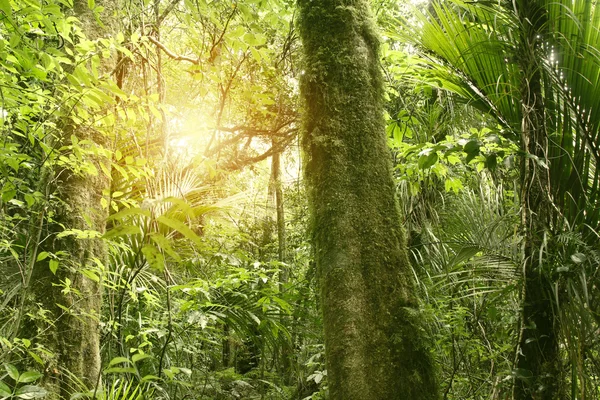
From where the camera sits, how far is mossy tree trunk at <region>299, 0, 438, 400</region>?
1616 millimetres

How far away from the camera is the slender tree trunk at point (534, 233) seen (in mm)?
1750

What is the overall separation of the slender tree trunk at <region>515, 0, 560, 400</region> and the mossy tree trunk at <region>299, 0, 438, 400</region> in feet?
1.39

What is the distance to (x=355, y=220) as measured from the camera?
71.0 inches

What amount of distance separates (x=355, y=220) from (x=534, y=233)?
0.72m

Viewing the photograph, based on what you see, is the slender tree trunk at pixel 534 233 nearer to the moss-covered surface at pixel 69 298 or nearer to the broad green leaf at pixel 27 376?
the broad green leaf at pixel 27 376

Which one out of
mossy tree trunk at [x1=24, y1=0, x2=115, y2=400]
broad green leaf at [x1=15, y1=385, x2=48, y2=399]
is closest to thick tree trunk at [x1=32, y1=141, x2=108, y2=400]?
mossy tree trunk at [x1=24, y1=0, x2=115, y2=400]

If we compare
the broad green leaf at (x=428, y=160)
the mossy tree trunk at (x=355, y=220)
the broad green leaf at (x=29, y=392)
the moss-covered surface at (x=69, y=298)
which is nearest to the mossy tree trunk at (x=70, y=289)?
the moss-covered surface at (x=69, y=298)

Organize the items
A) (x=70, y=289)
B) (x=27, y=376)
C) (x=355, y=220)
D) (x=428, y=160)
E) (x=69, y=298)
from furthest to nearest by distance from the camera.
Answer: (x=69, y=298)
(x=70, y=289)
(x=428, y=160)
(x=355, y=220)
(x=27, y=376)

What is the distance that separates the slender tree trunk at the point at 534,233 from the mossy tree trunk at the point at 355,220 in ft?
1.39

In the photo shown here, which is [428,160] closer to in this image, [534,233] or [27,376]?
[534,233]

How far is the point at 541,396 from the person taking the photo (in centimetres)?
172

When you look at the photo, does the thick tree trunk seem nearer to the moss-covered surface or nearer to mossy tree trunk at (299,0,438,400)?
the moss-covered surface

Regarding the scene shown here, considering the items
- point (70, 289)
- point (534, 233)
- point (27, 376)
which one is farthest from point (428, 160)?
point (70, 289)

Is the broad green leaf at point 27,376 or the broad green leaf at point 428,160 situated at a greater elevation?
the broad green leaf at point 428,160
